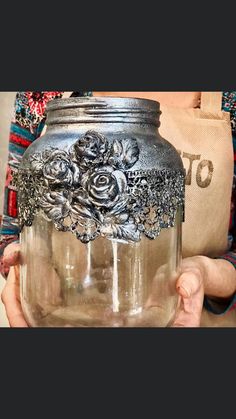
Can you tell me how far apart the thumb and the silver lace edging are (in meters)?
0.09

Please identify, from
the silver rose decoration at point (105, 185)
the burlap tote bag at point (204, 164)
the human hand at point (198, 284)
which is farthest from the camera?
the burlap tote bag at point (204, 164)

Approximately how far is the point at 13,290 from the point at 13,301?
0.05 feet

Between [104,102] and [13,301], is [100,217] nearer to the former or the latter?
[104,102]

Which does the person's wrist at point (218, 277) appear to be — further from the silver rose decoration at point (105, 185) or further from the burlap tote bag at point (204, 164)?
the silver rose decoration at point (105, 185)

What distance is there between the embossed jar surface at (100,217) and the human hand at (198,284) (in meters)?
0.02

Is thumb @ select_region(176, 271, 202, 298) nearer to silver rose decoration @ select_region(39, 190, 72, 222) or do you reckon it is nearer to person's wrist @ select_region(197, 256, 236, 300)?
person's wrist @ select_region(197, 256, 236, 300)

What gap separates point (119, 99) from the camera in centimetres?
68

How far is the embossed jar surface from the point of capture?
66 centimetres

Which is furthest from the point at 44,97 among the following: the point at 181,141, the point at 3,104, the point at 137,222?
the point at 137,222

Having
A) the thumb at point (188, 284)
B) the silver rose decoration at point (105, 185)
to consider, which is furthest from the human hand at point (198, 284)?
the silver rose decoration at point (105, 185)

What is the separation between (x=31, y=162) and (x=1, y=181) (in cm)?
25

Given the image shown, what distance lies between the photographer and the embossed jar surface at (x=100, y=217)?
0.66m

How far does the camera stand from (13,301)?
0.82 metres

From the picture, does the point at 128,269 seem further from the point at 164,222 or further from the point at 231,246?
the point at 231,246
